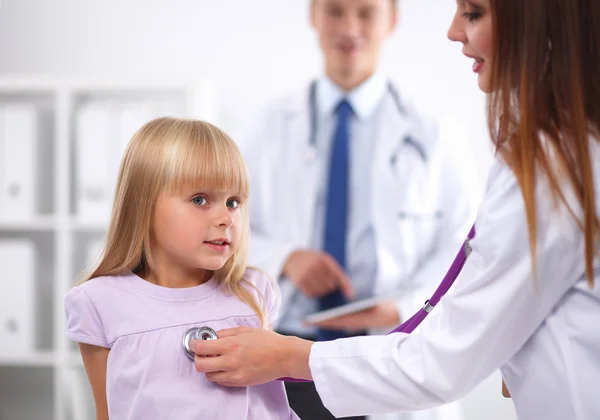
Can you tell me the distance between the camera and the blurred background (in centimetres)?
285

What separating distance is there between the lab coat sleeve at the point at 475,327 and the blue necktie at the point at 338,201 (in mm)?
987

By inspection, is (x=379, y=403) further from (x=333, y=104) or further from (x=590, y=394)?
(x=333, y=104)

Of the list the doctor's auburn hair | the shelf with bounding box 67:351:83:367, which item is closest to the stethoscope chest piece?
the doctor's auburn hair

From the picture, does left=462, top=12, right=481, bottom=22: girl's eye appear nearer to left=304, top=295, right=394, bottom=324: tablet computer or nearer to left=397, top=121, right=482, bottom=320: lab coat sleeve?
left=304, top=295, right=394, bottom=324: tablet computer

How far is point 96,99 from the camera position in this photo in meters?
Result: 3.18

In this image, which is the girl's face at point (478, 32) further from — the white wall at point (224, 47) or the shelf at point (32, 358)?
the shelf at point (32, 358)

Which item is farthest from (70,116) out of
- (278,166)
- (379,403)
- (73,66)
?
(379,403)

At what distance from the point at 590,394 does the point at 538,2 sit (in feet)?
1.66

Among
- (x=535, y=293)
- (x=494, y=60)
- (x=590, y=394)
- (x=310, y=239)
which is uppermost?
(x=494, y=60)

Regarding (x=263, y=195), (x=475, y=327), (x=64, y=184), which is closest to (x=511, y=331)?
(x=475, y=327)

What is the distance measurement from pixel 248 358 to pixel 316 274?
1028 mm

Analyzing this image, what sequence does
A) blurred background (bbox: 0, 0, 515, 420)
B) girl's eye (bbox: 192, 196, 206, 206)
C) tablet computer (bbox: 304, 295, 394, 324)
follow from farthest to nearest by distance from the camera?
blurred background (bbox: 0, 0, 515, 420)
tablet computer (bbox: 304, 295, 394, 324)
girl's eye (bbox: 192, 196, 206, 206)

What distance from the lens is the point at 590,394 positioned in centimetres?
93

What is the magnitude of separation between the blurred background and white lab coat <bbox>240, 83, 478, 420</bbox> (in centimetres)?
53
